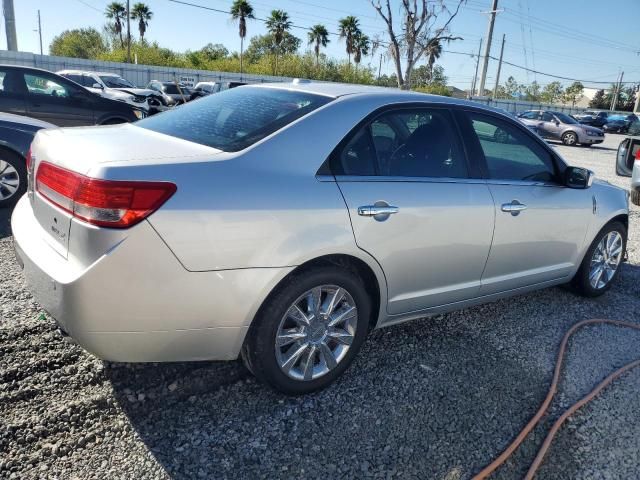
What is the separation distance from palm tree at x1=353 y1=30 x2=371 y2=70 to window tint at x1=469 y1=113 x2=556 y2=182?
56.2m

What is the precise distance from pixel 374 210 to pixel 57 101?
26.6ft

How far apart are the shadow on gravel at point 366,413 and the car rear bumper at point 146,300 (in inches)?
14.8

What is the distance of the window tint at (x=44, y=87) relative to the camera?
845cm

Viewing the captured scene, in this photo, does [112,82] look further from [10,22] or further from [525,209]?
[525,209]

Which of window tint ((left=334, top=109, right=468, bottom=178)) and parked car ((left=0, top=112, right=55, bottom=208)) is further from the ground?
window tint ((left=334, top=109, right=468, bottom=178))

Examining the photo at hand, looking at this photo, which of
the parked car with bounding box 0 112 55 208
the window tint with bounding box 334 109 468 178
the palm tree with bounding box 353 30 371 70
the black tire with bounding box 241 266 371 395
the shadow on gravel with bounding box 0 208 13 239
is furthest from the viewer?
the palm tree with bounding box 353 30 371 70

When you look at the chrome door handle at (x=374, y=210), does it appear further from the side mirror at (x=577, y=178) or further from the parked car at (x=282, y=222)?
the side mirror at (x=577, y=178)

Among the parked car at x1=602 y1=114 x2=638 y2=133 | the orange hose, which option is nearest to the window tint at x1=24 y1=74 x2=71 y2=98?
the orange hose

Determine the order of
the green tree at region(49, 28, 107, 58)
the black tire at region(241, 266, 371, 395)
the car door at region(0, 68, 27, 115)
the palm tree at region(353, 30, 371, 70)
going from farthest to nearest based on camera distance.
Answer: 1. the green tree at region(49, 28, 107, 58)
2. the palm tree at region(353, 30, 371, 70)
3. the car door at region(0, 68, 27, 115)
4. the black tire at region(241, 266, 371, 395)

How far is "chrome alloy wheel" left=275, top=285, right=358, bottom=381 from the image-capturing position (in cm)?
262

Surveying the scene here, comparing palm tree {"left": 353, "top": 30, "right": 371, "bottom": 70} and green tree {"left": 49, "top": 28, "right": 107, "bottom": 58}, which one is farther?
green tree {"left": 49, "top": 28, "right": 107, "bottom": 58}

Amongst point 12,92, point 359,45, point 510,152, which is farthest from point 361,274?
point 359,45

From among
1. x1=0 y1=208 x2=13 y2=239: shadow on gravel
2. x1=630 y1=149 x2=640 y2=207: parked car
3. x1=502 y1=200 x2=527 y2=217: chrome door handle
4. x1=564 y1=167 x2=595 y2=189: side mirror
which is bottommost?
x1=0 y1=208 x2=13 y2=239: shadow on gravel

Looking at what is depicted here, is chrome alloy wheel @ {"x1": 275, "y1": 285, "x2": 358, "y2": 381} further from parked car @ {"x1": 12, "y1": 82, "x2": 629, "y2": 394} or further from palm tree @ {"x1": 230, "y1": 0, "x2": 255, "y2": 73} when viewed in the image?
palm tree @ {"x1": 230, "y1": 0, "x2": 255, "y2": 73}
